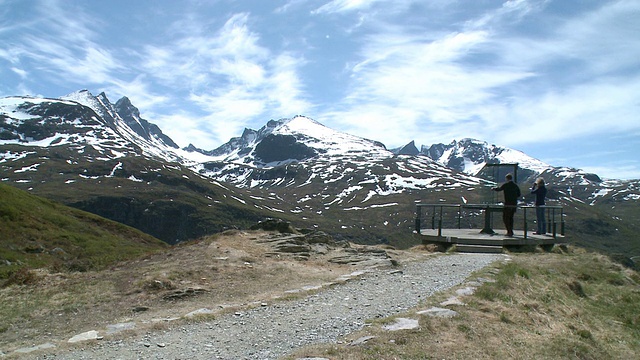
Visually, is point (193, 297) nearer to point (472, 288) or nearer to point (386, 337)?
point (386, 337)

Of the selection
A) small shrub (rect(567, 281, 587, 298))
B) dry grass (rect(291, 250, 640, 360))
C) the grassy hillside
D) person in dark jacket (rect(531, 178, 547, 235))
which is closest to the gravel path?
dry grass (rect(291, 250, 640, 360))

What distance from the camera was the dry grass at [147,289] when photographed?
12.5m

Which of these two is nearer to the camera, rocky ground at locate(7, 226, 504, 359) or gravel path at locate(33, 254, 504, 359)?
gravel path at locate(33, 254, 504, 359)

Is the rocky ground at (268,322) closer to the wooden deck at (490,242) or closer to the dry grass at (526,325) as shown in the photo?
the dry grass at (526,325)

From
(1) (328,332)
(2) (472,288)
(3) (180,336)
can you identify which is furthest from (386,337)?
(2) (472,288)

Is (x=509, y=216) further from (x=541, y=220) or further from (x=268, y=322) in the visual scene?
(x=268, y=322)

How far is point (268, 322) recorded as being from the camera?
11.6 metres

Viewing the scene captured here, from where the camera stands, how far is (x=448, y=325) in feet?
35.3

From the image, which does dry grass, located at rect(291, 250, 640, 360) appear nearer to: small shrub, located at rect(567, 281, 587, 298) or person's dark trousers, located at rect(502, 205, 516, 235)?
small shrub, located at rect(567, 281, 587, 298)

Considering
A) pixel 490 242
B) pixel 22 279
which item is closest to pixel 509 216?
pixel 490 242

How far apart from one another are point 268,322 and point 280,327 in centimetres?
58

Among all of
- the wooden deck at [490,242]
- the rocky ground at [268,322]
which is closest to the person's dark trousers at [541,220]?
the wooden deck at [490,242]

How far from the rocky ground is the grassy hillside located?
60.4 feet

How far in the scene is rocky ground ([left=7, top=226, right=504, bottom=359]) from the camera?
980 centimetres
